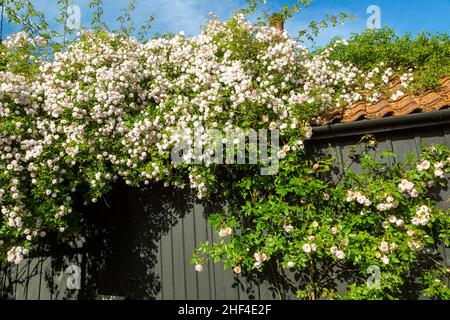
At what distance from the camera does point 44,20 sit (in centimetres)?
675

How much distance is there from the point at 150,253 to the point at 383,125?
3.25 metres

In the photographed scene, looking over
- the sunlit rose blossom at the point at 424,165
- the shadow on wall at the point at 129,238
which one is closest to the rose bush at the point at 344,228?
the sunlit rose blossom at the point at 424,165

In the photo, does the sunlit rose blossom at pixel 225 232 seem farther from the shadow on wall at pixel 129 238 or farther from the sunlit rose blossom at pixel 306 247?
the shadow on wall at pixel 129 238

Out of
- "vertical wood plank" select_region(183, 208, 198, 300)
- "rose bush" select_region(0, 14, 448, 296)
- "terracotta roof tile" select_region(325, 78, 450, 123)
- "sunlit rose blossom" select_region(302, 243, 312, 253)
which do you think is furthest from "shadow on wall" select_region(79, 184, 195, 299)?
"terracotta roof tile" select_region(325, 78, 450, 123)

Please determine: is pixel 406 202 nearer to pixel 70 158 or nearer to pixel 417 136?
pixel 417 136

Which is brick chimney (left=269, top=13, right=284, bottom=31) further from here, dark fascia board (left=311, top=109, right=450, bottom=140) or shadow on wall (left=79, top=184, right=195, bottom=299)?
shadow on wall (left=79, top=184, right=195, bottom=299)

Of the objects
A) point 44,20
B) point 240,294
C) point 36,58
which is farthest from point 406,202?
point 44,20

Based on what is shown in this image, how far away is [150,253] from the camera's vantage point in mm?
4809

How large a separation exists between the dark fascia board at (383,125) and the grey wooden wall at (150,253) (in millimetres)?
32

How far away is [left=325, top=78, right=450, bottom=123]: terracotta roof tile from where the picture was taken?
12.5 feet

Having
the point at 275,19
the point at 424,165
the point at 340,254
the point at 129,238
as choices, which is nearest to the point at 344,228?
the point at 340,254

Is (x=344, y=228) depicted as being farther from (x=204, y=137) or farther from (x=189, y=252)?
(x=189, y=252)

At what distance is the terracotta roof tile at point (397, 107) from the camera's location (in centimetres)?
381

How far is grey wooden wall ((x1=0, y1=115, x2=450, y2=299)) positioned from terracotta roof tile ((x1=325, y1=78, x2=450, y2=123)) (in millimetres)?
199
